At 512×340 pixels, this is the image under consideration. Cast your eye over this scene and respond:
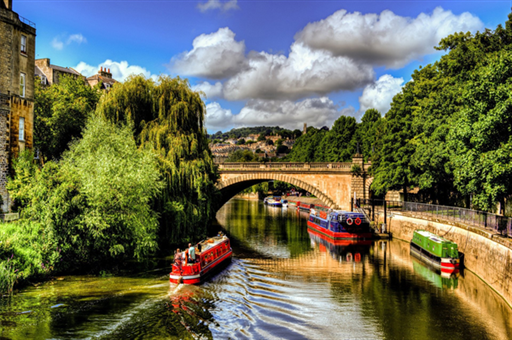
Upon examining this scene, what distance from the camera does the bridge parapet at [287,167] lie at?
1848 inches

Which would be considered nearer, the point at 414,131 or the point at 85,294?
the point at 85,294

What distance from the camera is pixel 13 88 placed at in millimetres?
26516

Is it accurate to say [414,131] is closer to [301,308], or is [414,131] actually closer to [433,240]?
[433,240]

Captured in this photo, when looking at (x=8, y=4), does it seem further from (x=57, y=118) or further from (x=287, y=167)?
(x=287, y=167)

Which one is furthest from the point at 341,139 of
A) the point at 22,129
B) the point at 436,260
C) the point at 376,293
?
the point at 22,129

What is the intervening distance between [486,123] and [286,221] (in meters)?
35.8

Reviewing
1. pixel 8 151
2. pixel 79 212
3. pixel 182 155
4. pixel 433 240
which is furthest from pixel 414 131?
pixel 8 151

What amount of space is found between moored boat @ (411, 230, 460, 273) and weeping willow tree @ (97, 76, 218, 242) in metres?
15.3

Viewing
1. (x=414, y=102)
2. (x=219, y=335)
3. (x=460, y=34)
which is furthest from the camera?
(x=414, y=102)

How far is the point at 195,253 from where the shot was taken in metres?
22.7

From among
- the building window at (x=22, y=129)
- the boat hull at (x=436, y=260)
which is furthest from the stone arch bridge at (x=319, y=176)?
the building window at (x=22, y=129)

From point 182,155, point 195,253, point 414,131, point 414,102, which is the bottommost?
point 195,253

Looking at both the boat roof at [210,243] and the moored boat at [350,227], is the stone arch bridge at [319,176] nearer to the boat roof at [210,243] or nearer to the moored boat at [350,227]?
the moored boat at [350,227]

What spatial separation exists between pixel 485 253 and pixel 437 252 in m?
3.91
